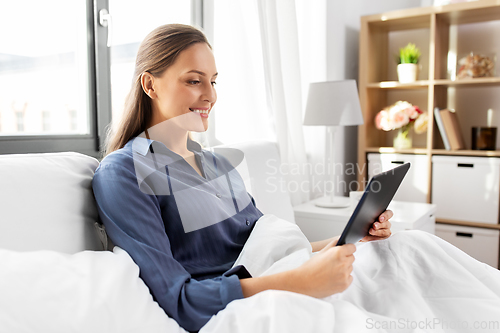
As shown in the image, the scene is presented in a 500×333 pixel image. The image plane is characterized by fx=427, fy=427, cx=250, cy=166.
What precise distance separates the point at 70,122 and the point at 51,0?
1.34ft

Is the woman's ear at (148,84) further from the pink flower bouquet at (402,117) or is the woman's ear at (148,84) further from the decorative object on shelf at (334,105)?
the pink flower bouquet at (402,117)

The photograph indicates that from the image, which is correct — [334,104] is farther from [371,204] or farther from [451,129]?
[371,204]

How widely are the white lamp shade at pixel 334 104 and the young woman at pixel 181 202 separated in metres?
0.81

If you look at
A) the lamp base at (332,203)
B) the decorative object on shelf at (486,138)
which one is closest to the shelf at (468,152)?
the decorative object on shelf at (486,138)

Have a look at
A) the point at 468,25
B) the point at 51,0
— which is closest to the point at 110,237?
the point at 51,0

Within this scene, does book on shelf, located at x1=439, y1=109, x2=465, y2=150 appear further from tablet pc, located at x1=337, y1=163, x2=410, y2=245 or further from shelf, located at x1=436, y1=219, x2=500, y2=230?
tablet pc, located at x1=337, y1=163, x2=410, y2=245

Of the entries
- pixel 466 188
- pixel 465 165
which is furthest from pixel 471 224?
pixel 465 165

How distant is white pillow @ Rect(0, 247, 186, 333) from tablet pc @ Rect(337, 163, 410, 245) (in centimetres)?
37

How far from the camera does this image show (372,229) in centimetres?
104

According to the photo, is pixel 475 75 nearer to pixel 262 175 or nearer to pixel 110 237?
pixel 262 175

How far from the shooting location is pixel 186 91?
3.46 feet

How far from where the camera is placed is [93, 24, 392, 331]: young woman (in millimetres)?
795

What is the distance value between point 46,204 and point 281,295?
463 millimetres

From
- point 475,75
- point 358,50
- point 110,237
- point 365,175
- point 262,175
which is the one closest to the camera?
point 110,237
